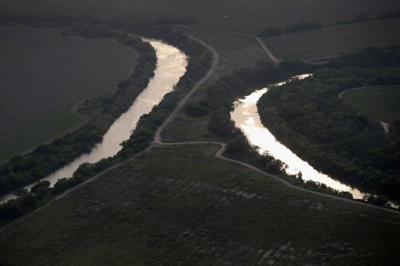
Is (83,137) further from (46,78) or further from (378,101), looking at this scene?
(378,101)

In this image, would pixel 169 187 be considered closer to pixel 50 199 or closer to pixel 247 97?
pixel 50 199

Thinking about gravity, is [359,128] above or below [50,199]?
above

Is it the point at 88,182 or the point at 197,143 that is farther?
the point at 197,143

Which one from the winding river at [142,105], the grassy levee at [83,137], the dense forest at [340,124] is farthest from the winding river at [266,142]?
the grassy levee at [83,137]

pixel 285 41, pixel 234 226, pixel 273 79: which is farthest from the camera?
pixel 285 41

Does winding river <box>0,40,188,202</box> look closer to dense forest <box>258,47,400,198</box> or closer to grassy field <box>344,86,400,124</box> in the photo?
dense forest <box>258,47,400,198</box>

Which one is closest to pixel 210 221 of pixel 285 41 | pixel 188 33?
pixel 285 41

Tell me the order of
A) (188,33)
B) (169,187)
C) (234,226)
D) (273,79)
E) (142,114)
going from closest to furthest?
(234,226) → (169,187) → (142,114) → (273,79) → (188,33)

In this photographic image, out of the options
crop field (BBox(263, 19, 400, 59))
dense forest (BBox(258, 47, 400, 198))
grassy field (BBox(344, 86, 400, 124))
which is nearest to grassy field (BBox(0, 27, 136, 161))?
crop field (BBox(263, 19, 400, 59))
